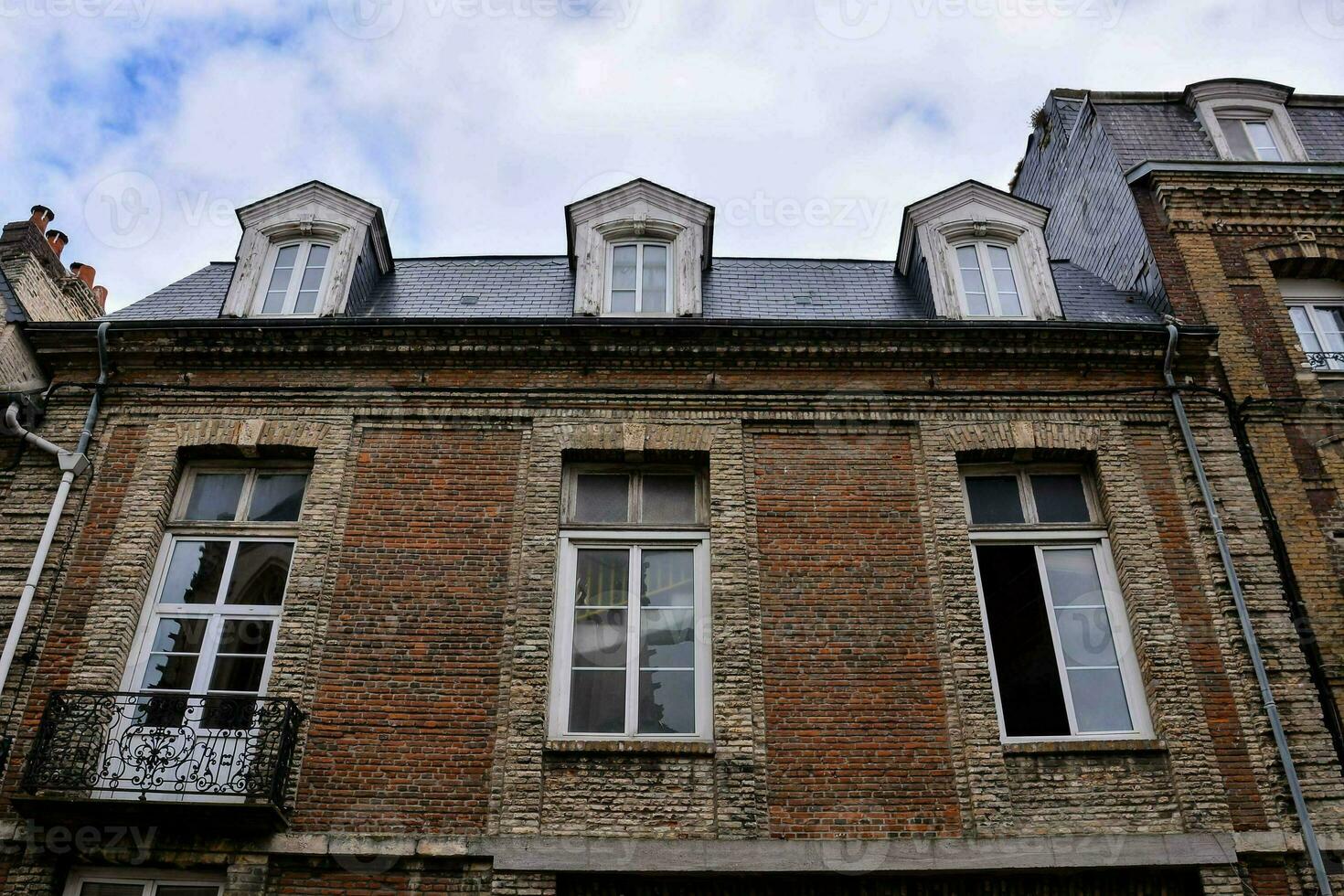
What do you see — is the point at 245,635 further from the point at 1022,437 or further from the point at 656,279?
the point at 1022,437

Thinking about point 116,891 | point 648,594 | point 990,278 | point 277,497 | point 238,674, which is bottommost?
point 116,891

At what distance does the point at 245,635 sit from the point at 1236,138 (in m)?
12.4

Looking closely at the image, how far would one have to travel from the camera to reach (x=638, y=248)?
11164mm

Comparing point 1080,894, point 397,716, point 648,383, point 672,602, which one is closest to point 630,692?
point 672,602

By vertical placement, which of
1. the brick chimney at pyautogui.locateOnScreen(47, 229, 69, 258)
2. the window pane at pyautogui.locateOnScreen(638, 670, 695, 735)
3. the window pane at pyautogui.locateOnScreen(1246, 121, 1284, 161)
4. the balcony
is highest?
the window pane at pyautogui.locateOnScreen(1246, 121, 1284, 161)

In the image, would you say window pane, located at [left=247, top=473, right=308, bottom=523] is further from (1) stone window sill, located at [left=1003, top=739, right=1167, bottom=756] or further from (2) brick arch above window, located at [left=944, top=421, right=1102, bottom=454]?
(1) stone window sill, located at [left=1003, top=739, right=1167, bottom=756]

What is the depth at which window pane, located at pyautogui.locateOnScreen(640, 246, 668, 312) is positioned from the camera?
35.3 feet

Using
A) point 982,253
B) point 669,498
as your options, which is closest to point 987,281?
point 982,253

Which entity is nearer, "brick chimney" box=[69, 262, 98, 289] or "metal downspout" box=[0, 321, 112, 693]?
"metal downspout" box=[0, 321, 112, 693]

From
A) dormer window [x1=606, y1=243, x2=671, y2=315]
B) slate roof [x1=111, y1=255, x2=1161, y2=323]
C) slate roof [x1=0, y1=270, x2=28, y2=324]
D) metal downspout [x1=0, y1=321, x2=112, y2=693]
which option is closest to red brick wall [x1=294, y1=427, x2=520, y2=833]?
slate roof [x1=111, y1=255, x2=1161, y2=323]

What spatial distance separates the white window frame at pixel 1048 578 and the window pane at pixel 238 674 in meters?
6.02

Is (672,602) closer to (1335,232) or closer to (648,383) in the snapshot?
(648,383)

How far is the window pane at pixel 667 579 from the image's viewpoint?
29.3ft

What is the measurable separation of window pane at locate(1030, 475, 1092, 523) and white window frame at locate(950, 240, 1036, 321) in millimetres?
1734
